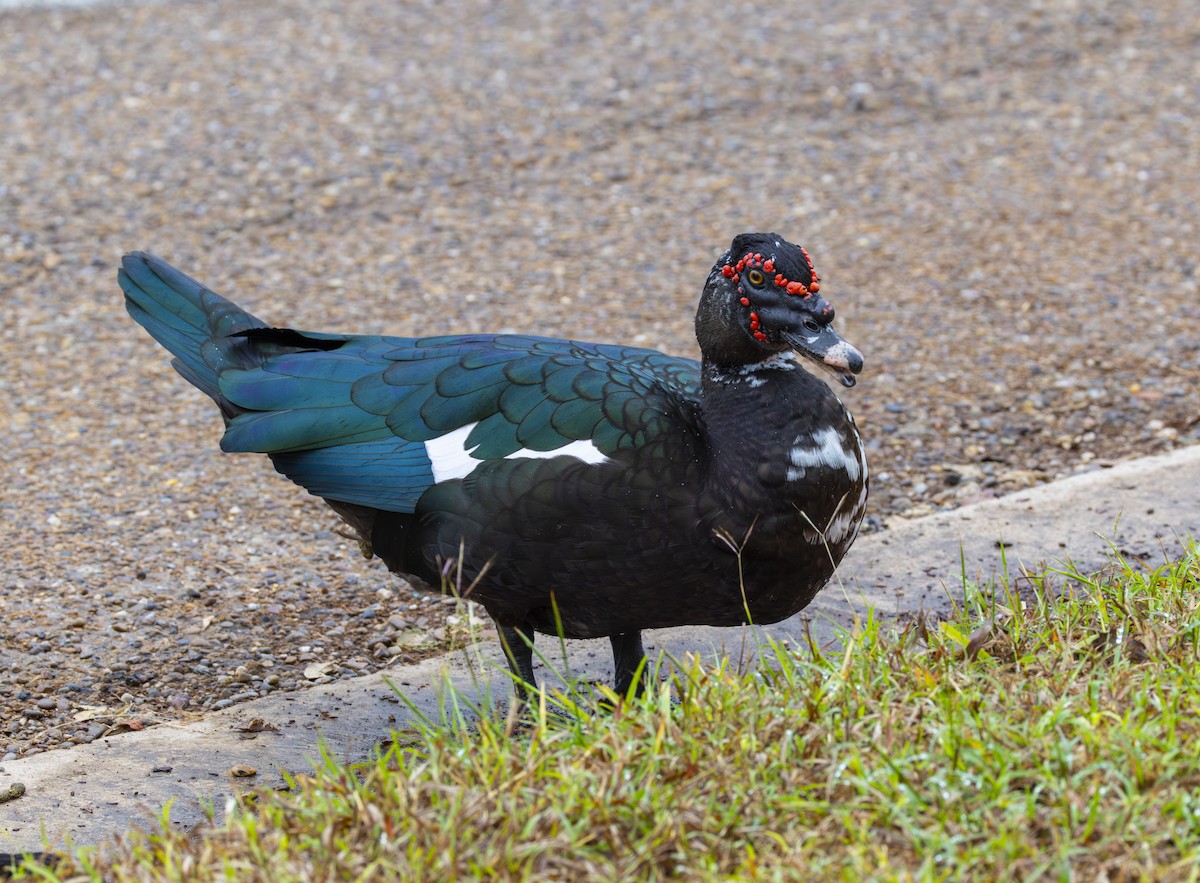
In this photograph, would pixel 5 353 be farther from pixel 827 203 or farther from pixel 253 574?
pixel 827 203

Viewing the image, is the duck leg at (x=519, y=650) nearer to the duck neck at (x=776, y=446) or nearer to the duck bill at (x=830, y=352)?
the duck neck at (x=776, y=446)

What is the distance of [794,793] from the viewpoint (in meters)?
2.68

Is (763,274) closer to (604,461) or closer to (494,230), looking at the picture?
(604,461)

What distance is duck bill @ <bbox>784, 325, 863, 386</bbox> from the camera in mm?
3297

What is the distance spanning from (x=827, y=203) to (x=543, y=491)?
4.34 meters

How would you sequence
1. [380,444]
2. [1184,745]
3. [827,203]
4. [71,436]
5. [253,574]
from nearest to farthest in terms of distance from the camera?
[1184,745] < [380,444] < [253,574] < [71,436] < [827,203]

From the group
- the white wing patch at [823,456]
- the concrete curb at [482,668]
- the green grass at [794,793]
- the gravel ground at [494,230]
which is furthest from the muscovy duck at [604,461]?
the gravel ground at [494,230]

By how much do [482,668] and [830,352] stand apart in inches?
55.5

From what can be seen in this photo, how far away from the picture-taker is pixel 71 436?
5.55m

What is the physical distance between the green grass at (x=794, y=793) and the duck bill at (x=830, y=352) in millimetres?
662

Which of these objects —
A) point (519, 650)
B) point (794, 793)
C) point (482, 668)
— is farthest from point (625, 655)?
point (794, 793)

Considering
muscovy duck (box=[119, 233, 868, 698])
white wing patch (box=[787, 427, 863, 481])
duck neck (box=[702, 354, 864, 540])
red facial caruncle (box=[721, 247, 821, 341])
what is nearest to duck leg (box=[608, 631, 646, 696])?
muscovy duck (box=[119, 233, 868, 698])

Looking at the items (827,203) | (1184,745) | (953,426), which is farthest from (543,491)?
(827,203)

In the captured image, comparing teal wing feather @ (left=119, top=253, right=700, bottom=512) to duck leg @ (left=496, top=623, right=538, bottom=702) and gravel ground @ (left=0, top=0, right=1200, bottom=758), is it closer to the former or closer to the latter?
duck leg @ (left=496, top=623, right=538, bottom=702)
